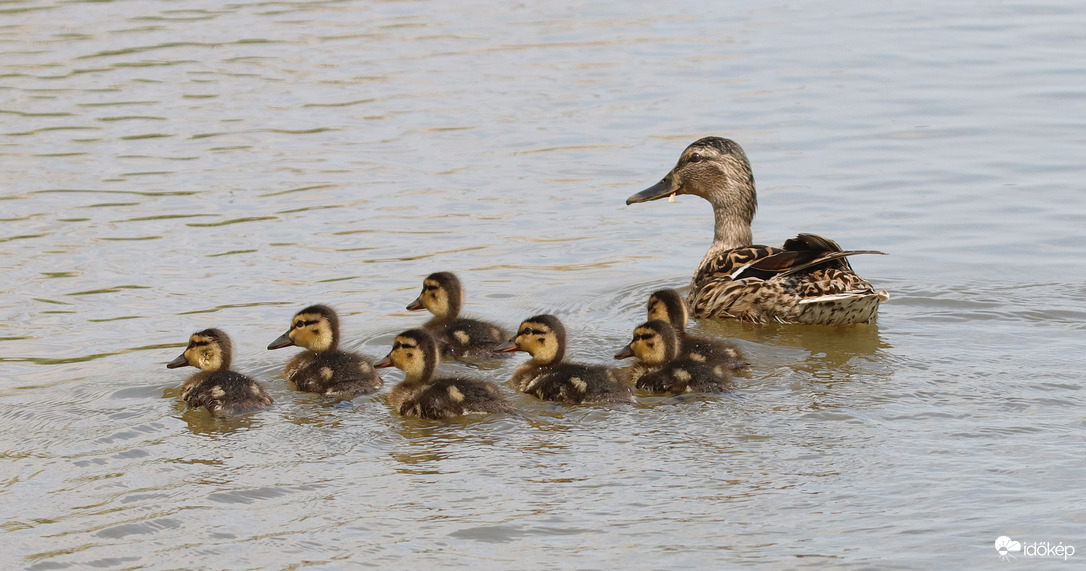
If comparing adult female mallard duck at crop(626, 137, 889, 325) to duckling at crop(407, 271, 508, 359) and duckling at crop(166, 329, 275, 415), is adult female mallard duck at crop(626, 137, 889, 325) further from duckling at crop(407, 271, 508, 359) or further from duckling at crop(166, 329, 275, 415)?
duckling at crop(166, 329, 275, 415)

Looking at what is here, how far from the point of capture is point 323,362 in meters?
6.63

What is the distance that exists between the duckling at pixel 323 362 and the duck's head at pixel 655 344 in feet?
4.09

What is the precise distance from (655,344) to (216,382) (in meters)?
2.03

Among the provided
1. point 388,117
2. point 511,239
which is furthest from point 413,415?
point 388,117

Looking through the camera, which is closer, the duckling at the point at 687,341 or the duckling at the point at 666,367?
the duckling at the point at 666,367

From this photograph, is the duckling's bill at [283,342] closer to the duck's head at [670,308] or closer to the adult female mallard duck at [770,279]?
the duck's head at [670,308]

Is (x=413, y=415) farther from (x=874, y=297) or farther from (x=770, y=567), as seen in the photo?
(x=874, y=297)

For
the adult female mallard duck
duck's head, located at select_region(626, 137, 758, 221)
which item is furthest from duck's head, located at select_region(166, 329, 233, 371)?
duck's head, located at select_region(626, 137, 758, 221)

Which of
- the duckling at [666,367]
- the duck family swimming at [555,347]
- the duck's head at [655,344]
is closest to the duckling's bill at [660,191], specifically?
the duck family swimming at [555,347]

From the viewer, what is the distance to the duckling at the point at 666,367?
6359mm

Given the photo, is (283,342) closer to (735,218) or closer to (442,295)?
(442,295)

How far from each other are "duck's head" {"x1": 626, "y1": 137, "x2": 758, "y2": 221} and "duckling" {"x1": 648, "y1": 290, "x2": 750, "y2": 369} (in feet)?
5.30

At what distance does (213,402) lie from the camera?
6285mm

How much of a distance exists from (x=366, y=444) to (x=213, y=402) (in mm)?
832
